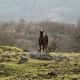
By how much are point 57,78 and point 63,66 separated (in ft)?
17.3

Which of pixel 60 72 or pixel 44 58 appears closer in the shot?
pixel 60 72

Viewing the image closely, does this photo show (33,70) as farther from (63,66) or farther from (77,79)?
(77,79)

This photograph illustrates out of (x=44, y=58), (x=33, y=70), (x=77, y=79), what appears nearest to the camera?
(x=77, y=79)

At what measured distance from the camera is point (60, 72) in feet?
79.0

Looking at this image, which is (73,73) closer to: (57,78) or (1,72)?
(57,78)

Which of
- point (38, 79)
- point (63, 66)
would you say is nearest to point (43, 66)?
point (63, 66)

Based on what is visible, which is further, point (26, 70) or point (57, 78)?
point (26, 70)

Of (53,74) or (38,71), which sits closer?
(53,74)

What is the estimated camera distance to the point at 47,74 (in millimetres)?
23172

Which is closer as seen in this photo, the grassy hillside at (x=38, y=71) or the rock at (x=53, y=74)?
the grassy hillside at (x=38, y=71)

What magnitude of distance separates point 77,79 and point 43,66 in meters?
7.01

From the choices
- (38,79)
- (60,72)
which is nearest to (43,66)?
(60,72)

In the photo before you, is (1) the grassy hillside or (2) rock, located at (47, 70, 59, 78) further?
(2) rock, located at (47, 70, 59, 78)

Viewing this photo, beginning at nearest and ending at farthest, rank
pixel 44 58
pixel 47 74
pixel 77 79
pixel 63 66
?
pixel 77 79
pixel 47 74
pixel 63 66
pixel 44 58
